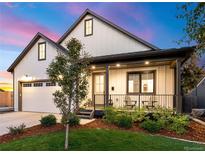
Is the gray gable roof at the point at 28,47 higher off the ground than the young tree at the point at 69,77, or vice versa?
the gray gable roof at the point at 28,47

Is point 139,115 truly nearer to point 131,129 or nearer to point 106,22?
point 131,129

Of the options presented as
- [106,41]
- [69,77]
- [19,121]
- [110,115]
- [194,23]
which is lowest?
[19,121]

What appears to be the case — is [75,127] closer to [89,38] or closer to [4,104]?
[89,38]

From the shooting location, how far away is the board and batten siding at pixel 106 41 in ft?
45.3

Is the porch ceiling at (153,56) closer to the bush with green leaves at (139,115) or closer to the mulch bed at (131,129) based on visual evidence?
the bush with green leaves at (139,115)

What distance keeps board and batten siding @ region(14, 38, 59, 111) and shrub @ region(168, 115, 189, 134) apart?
30.0ft

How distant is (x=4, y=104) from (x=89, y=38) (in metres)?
12.8

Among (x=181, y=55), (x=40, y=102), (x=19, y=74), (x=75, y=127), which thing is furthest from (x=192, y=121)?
(x=19, y=74)

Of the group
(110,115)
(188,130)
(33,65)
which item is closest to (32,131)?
(110,115)

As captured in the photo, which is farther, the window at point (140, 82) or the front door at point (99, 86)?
the front door at point (99, 86)

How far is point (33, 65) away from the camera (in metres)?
15.6

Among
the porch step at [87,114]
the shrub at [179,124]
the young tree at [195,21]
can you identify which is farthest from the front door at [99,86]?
the young tree at [195,21]

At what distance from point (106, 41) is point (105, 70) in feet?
7.71

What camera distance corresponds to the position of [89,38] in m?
15.2
